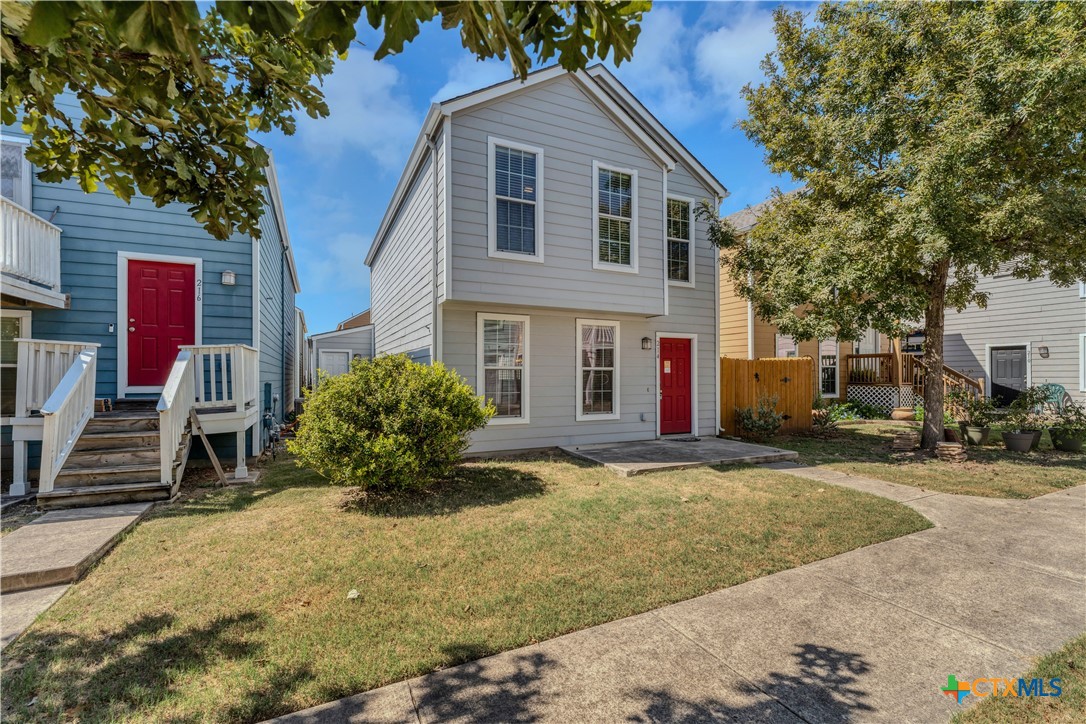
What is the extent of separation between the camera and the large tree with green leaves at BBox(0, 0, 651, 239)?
145 centimetres

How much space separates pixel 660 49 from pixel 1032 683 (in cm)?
752

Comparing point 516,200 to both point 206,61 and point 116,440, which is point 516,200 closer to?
point 206,61

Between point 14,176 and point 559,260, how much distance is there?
825 cm

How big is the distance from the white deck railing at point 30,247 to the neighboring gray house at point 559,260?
522 centimetres

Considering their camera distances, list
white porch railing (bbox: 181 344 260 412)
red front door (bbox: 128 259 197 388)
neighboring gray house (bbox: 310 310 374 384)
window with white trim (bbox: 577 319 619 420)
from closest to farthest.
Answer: white porch railing (bbox: 181 344 260 412) → red front door (bbox: 128 259 197 388) → window with white trim (bbox: 577 319 619 420) → neighboring gray house (bbox: 310 310 374 384)

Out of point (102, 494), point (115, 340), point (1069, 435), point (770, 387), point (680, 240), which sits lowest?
point (102, 494)

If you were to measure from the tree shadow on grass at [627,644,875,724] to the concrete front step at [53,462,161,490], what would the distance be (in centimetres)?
622

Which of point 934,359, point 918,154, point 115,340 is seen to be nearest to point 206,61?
point 115,340

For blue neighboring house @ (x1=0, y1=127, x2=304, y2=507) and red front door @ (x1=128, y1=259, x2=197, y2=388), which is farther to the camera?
red front door @ (x1=128, y1=259, x2=197, y2=388)

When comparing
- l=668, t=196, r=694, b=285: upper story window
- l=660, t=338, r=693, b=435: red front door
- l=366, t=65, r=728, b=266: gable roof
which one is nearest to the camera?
l=366, t=65, r=728, b=266: gable roof

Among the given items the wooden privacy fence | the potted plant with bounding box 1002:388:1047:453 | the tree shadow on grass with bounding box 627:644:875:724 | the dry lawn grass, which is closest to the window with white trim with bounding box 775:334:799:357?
the wooden privacy fence

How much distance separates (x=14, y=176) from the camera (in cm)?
671

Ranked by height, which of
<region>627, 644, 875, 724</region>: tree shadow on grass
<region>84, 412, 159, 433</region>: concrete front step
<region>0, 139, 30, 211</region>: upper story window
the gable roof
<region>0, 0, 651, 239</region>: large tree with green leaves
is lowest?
<region>627, 644, 875, 724</region>: tree shadow on grass

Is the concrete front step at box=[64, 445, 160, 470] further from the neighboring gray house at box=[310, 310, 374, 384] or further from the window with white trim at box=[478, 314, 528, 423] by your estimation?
the neighboring gray house at box=[310, 310, 374, 384]
